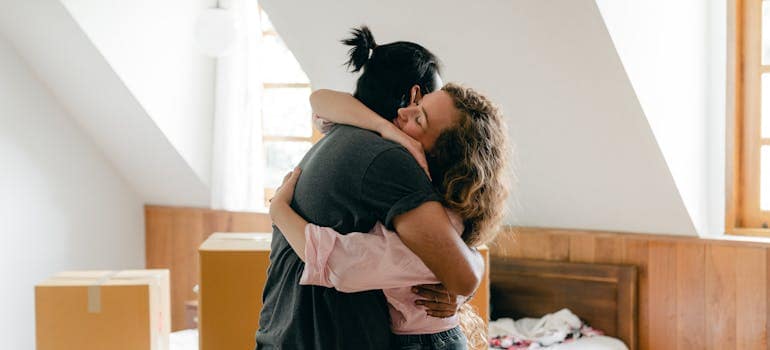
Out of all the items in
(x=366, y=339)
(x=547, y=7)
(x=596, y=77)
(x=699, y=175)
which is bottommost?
(x=366, y=339)

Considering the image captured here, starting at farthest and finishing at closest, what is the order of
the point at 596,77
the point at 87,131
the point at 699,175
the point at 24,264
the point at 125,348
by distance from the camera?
the point at 87,131, the point at 24,264, the point at 699,175, the point at 596,77, the point at 125,348

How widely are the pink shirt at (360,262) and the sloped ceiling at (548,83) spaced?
53.0 inches

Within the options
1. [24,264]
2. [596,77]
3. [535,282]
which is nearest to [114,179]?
[24,264]

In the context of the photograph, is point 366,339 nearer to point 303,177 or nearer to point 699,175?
point 303,177

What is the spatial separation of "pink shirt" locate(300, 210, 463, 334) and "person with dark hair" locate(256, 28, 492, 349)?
0.08 ft

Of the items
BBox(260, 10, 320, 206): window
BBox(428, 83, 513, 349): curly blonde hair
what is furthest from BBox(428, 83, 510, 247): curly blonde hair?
BBox(260, 10, 320, 206): window

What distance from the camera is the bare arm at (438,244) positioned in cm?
164

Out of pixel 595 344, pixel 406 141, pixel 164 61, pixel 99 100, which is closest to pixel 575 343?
pixel 595 344

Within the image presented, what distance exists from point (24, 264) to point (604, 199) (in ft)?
9.14

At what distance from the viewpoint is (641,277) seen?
3.60 metres

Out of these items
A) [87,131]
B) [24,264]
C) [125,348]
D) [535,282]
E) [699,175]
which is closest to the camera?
[125,348]

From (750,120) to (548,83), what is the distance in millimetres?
938

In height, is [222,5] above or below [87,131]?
above

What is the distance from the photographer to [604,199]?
140 inches
